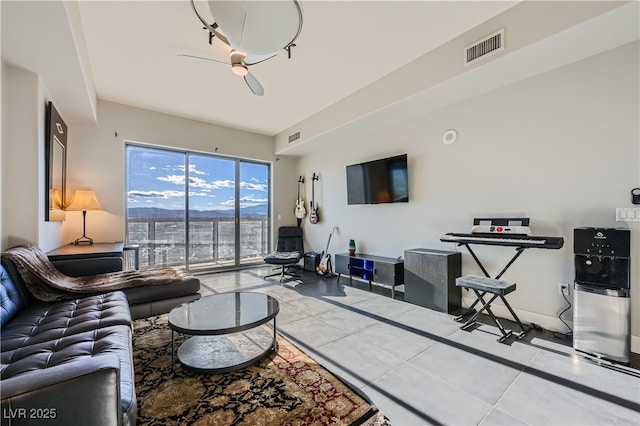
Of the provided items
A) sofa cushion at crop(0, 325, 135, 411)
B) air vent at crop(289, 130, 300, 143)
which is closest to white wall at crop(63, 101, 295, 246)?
air vent at crop(289, 130, 300, 143)

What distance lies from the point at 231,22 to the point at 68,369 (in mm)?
1956

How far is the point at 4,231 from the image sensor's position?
8.32 feet

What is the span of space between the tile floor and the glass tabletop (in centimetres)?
50

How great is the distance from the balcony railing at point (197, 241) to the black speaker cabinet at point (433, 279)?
352cm

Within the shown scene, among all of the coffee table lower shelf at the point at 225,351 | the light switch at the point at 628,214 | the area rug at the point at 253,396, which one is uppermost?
the light switch at the point at 628,214

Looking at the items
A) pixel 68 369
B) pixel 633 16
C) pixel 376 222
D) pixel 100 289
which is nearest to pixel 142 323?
pixel 100 289

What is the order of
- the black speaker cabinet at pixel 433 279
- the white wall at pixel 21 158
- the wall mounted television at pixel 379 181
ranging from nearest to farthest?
the white wall at pixel 21 158 → the black speaker cabinet at pixel 433 279 → the wall mounted television at pixel 379 181

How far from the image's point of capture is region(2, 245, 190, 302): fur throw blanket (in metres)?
2.18

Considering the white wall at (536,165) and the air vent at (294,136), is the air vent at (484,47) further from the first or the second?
the air vent at (294,136)

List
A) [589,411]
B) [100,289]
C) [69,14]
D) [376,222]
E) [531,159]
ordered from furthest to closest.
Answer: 1. [376,222]
2. [531,159]
3. [100,289]
4. [69,14]
5. [589,411]

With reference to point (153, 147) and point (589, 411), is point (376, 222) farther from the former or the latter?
point (153, 147)

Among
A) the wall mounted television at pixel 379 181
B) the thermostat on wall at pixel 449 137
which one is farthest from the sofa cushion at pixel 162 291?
the thermostat on wall at pixel 449 137

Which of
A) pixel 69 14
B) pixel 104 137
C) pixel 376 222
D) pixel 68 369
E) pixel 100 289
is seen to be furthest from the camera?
pixel 376 222

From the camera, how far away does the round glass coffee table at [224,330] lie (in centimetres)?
196
